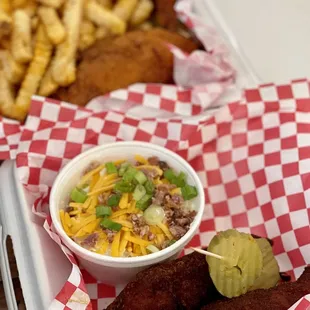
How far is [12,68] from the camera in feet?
8.99

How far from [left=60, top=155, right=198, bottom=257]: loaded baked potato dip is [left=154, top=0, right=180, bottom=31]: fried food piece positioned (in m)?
1.20

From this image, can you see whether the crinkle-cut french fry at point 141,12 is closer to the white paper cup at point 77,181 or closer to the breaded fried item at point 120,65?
the breaded fried item at point 120,65

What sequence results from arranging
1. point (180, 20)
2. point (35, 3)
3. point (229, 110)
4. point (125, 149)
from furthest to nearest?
point (180, 20)
point (35, 3)
point (229, 110)
point (125, 149)

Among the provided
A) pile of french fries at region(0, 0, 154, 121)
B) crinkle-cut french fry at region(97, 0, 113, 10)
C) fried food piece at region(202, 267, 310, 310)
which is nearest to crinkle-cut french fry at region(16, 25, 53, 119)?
pile of french fries at region(0, 0, 154, 121)

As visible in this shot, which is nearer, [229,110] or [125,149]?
[125,149]

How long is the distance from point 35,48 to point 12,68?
153mm

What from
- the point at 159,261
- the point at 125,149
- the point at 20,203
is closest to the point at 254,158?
the point at 125,149

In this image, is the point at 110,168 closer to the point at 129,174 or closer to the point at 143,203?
the point at 129,174

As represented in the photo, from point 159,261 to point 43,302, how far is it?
1.41 feet

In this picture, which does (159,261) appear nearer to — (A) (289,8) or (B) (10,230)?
(B) (10,230)

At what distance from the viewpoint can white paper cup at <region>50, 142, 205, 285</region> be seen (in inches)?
78.3

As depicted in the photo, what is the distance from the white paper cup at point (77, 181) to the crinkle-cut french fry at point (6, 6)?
3.19 feet

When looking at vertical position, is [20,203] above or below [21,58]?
below

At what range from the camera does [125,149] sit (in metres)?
2.39
